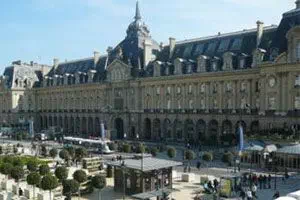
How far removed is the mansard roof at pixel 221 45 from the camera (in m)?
69.6

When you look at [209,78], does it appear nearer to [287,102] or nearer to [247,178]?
[287,102]

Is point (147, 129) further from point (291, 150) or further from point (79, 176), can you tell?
point (79, 176)

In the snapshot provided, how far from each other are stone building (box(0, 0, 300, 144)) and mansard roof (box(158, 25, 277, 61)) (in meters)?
0.21

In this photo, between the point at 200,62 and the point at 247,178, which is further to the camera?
the point at 200,62

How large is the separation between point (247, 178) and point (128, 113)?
47.1 metres

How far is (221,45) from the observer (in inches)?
3019

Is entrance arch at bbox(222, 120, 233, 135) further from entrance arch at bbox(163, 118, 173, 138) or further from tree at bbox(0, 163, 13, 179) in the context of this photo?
tree at bbox(0, 163, 13, 179)

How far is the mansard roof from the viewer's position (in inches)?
2740

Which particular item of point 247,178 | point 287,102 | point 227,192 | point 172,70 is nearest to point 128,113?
point 172,70

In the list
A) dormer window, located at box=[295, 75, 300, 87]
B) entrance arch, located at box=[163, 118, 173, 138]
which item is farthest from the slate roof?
entrance arch, located at box=[163, 118, 173, 138]

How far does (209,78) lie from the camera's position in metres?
74.4

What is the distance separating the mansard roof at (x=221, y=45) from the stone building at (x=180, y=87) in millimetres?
209

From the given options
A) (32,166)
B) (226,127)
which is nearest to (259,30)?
(226,127)

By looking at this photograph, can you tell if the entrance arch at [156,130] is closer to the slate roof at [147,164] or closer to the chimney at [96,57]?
the chimney at [96,57]
